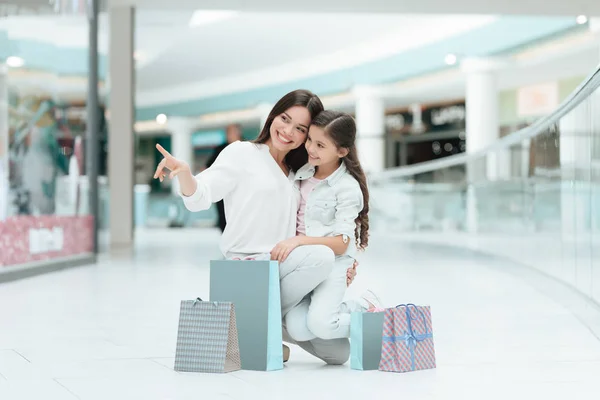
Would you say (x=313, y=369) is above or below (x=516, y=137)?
below

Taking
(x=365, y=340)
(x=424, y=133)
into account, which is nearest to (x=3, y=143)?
(x=365, y=340)

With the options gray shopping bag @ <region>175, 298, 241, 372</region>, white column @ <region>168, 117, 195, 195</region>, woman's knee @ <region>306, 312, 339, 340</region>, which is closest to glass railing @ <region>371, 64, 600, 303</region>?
woman's knee @ <region>306, 312, 339, 340</region>

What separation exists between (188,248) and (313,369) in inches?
403

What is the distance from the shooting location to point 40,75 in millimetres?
10172

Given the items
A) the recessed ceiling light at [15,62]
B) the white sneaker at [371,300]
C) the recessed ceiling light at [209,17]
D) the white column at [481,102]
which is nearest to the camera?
the white sneaker at [371,300]

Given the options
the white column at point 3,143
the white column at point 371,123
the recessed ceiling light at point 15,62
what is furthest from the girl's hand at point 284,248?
the white column at point 371,123

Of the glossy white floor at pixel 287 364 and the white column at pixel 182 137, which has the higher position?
the white column at pixel 182 137

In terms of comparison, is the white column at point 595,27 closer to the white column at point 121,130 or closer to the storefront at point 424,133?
the white column at point 121,130

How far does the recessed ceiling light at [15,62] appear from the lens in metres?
9.30

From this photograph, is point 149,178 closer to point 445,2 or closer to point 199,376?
point 445,2

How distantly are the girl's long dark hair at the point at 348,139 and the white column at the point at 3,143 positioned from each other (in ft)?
18.6

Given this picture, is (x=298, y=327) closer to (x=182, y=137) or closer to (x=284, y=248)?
(x=284, y=248)

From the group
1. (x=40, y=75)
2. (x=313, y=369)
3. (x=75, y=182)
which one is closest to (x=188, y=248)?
(x=75, y=182)

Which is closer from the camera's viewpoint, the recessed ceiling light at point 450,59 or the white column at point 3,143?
the white column at point 3,143
